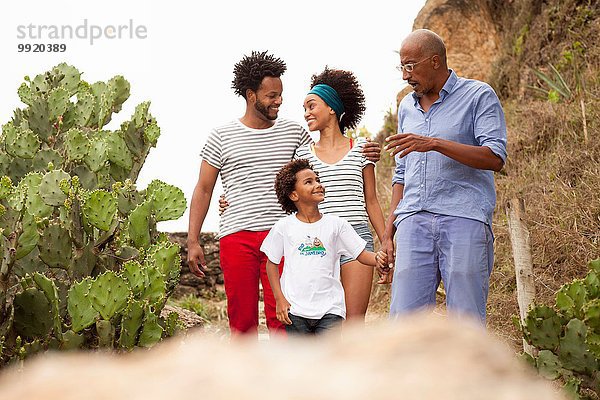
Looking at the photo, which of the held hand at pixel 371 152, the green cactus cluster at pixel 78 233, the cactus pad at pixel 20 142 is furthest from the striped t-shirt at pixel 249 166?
the cactus pad at pixel 20 142

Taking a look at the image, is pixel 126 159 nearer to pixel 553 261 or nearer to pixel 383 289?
pixel 553 261

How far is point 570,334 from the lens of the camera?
3674mm

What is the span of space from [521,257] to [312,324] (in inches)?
83.7

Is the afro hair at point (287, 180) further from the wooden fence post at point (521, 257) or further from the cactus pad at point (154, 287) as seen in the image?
the wooden fence post at point (521, 257)

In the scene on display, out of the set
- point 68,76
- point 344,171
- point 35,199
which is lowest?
point 35,199

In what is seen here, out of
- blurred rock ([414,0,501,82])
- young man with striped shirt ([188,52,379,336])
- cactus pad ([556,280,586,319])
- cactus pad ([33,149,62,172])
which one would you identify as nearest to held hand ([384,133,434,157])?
cactus pad ([556,280,586,319])

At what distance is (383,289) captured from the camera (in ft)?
31.1

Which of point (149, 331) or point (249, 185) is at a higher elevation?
point (249, 185)

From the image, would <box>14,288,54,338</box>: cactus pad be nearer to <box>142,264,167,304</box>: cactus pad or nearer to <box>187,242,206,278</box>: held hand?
<box>142,264,167,304</box>: cactus pad

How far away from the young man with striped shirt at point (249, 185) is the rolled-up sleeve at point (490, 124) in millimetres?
1014

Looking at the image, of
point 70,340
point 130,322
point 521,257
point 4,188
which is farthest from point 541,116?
point 4,188

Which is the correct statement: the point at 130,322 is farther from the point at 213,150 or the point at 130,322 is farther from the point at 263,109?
the point at 263,109

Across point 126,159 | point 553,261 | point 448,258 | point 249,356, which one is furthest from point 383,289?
point 249,356

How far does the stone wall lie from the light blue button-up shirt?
8.52m
